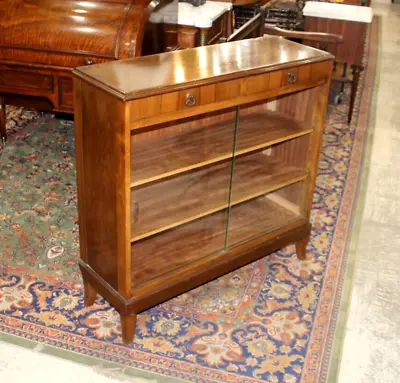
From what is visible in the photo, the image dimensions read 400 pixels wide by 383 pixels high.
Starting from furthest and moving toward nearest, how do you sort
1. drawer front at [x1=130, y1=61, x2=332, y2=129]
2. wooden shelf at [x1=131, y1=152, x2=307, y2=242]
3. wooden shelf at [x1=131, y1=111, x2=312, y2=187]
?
wooden shelf at [x1=131, y1=152, x2=307, y2=242] → wooden shelf at [x1=131, y1=111, x2=312, y2=187] → drawer front at [x1=130, y1=61, x2=332, y2=129]

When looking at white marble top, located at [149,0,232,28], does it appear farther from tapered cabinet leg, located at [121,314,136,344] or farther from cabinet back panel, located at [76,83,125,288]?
tapered cabinet leg, located at [121,314,136,344]

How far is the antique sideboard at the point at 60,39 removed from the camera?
3.58 metres

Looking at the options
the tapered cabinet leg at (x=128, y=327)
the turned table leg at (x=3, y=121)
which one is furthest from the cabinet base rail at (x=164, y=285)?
the turned table leg at (x=3, y=121)

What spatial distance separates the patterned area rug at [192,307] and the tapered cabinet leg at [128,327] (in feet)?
0.14

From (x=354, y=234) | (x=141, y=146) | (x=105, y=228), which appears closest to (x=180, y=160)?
(x=141, y=146)

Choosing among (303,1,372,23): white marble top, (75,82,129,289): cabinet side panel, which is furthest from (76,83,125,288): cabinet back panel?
(303,1,372,23): white marble top

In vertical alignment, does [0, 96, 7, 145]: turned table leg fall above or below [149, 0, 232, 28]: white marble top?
below

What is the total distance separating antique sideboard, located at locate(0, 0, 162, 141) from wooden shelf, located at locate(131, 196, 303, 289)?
1.15 meters

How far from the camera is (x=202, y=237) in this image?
9.68 ft

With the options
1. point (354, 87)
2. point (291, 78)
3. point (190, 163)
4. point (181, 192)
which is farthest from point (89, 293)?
point (354, 87)

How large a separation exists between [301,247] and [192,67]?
1301mm

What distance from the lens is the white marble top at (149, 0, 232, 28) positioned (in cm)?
396

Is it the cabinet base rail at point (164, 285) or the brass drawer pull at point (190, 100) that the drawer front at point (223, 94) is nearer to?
the brass drawer pull at point (190, 100)

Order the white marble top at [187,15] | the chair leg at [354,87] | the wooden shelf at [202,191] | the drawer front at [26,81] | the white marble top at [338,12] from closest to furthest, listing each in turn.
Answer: the wooden shelf at [202,191] < the drawer front at [26,81] < the white marble top at [187,15] < the chair leg at [354,87] < the white marble top at [338,12]
